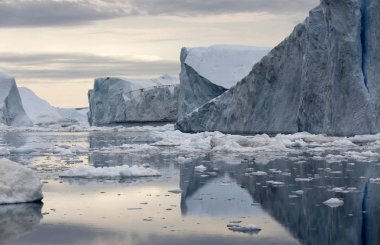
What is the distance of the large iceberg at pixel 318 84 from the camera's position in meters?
18.6

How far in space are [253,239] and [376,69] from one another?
14.8 m

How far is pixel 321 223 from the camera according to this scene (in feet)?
17.7

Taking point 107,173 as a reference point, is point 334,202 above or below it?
above

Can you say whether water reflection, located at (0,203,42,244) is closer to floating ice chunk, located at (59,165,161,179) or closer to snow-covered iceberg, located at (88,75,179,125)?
floating ice chunk, located at (59,165,161,179)

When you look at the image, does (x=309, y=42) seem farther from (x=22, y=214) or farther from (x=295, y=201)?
(x=22, y=214)

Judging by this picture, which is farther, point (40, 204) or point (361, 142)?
point (361, 142)

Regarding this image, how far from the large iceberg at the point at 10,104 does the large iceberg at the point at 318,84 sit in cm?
2530

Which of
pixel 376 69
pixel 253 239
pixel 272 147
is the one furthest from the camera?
pixel 376 69

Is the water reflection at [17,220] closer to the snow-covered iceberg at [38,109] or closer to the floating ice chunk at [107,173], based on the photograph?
the floating ice chunk at [107,173]

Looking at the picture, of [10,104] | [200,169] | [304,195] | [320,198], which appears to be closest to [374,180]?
[304,195]

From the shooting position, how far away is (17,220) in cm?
566

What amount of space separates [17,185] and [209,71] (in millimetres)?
24749

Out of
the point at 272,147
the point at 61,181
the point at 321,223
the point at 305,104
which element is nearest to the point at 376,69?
the point at 305,104

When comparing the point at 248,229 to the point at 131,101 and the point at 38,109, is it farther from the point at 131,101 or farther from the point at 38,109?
the point at 38,109
